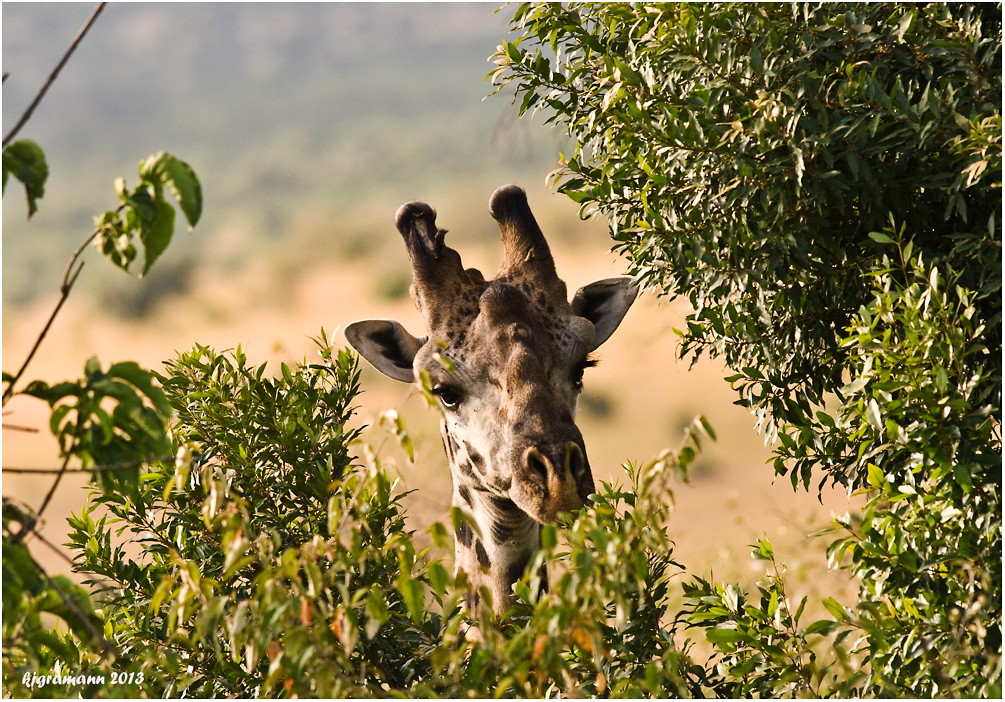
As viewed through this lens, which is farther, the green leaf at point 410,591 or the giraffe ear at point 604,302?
the giraffe ear at point 604,302

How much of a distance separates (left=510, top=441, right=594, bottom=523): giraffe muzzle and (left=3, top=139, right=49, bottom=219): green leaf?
1991mm

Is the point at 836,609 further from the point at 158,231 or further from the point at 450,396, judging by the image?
the point at 158,231

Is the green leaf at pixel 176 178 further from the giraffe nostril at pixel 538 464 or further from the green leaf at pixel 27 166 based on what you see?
the giraffe nostril at pixel 538 464

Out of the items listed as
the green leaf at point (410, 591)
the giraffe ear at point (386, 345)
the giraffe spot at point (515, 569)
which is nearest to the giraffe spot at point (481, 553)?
the giraffe spot at point (515, 569)

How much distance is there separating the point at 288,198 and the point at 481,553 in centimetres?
4729

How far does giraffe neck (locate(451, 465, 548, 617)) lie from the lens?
4.34 m

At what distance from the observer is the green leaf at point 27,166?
2354 millimetres

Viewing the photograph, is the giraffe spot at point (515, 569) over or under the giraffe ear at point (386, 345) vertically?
under

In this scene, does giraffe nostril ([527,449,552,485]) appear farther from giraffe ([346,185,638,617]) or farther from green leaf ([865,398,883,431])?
green leaf ([865,398,883,431])

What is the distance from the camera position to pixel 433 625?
142 inches

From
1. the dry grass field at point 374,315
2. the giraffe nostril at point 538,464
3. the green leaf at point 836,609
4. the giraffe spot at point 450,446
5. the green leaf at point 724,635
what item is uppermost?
the dry grass field at point 374,315

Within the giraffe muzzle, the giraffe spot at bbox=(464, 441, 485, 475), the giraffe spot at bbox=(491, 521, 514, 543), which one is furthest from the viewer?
the giraffe spot at bbox=(491, 521, 514, 543)

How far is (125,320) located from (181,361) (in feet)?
124

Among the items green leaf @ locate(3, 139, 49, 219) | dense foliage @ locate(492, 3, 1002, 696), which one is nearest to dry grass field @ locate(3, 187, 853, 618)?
dense foliage @ locate(492, 3, 1002, 696)
